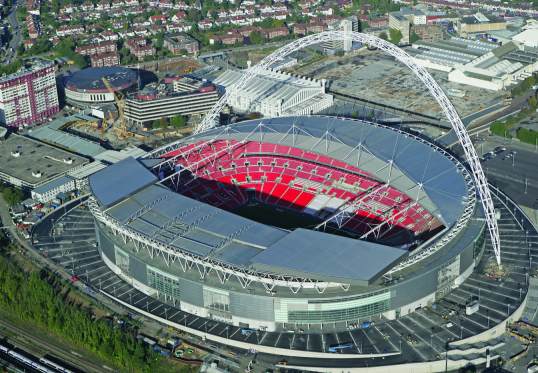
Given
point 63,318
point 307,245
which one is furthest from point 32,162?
point 307,245

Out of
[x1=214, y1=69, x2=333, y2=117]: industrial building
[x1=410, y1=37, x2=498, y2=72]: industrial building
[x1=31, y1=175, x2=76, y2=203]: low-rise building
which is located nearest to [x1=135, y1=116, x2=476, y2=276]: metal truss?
[x1=31, y1=175, x2=76, y2=203]: low-rise building

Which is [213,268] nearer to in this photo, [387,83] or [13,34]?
[387,83]

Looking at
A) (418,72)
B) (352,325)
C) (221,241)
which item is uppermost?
(418,72)

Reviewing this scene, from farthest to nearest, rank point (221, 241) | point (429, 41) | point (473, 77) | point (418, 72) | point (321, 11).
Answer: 1. point (321, 11)
2. point (429, 41)
3. point (473, 77)
4. point (418, 72)
5. point (221, 241)

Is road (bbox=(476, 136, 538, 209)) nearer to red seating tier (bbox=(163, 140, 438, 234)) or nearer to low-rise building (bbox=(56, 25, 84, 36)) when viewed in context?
red seating tier (bbox=(163, 140, 438, 234))

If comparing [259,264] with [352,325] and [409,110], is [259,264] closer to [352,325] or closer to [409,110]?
[352,325]

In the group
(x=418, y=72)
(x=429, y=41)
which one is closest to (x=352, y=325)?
(x=418, y=72)
